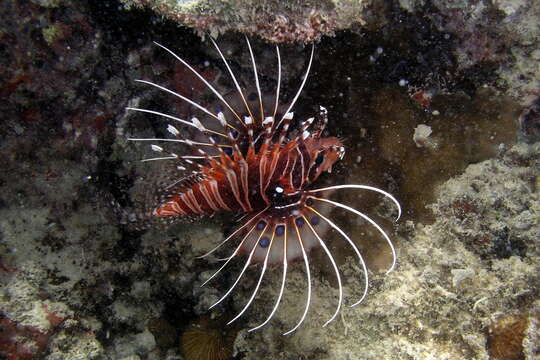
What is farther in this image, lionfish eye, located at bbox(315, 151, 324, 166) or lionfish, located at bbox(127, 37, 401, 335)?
lionfish eye, located at bbox(315, 151, 324, 166)

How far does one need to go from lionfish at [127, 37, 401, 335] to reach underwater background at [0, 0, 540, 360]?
0.22m

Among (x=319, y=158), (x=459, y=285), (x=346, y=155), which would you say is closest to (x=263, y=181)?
(x=319, y=158)

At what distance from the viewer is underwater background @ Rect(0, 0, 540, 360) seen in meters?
3.22

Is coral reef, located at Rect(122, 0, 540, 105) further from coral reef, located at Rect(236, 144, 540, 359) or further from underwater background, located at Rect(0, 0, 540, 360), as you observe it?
coral reef, located at Rect(236, 144, 540, 359)

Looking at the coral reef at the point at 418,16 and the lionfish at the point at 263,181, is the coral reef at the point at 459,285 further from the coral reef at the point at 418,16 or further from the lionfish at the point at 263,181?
the coral reef at the point at 418,16

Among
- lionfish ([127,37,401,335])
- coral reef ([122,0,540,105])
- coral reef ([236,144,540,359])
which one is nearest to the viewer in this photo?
coral reef ([122,0,540,105])

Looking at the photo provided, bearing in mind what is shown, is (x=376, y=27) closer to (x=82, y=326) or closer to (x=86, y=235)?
(x=86, y=235)

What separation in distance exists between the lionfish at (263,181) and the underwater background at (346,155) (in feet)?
0.71

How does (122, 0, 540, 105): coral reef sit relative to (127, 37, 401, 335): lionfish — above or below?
above

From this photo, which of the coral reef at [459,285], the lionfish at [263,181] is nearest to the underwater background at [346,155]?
the coral reef at [459,285]

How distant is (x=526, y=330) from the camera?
9.72 ft

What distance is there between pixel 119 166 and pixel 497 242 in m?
3.92

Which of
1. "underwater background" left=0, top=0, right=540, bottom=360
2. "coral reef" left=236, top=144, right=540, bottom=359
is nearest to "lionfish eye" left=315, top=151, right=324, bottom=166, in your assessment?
"underwater background" left=0, top=0, right=540, bottom=360

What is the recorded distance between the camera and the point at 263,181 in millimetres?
3527
